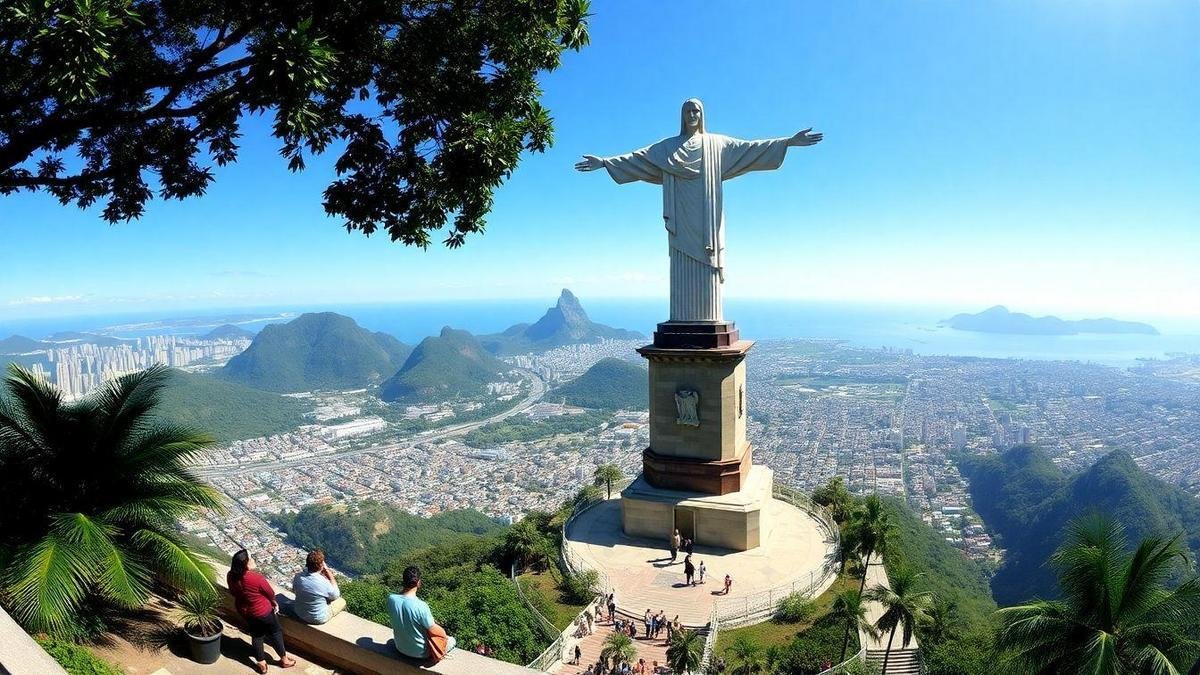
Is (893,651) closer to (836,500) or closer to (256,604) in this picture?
(836,500)

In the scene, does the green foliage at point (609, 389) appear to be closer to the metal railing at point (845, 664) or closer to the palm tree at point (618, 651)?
the metal railing at point (845, 664)

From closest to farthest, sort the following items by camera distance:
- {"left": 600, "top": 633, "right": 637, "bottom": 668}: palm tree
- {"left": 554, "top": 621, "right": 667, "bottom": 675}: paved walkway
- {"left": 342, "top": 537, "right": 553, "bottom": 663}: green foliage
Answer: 1. {"left": 600, "top": 633, "right": 637, "bottom": 668}: palm tree
2. {"left": 554, "top": 621, "right": 667, "bottom": 675}: paved walkway
3. {"left": 342, "top": 537, "right": 553, "bottom": 663}: green foliage

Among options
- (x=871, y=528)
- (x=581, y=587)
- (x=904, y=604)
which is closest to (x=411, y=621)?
(x=581, y=587)

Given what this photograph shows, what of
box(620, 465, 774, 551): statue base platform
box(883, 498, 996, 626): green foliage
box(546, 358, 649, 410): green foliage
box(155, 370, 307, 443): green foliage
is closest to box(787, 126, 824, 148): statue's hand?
box(620, 465, 774, 551): statue base platform

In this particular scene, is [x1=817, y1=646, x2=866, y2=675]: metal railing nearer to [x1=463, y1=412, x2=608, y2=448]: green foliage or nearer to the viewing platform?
the viewing platform

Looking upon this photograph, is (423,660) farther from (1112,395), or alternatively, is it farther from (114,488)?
(1112,395)
